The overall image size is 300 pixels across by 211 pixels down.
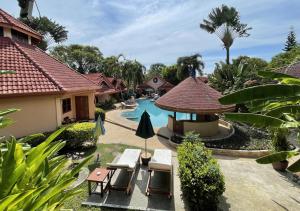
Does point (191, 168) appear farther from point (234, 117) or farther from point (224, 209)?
point (234, 117)

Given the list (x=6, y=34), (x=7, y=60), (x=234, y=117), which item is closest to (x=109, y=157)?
(x=7, y=60)

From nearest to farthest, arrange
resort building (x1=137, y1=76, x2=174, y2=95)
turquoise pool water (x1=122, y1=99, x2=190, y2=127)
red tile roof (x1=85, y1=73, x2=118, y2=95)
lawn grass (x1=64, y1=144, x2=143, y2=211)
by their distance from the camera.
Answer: lawn grass (x1=64, y1=144, x2=143, y2=211)
turquoise pool water (x1=122, y1=99, x2=190, y2=127)
red tile roof (x1=85, y1=73, x2=118, y2=95)
resort building (x1=137, y1=76, x2=174, y2=95)

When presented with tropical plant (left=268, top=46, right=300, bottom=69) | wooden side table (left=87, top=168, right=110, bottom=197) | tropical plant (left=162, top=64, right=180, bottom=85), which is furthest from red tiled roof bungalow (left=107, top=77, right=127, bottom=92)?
wooden side table (left=87, top=168, right=110, bottom=197)

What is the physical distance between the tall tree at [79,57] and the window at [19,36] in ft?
102

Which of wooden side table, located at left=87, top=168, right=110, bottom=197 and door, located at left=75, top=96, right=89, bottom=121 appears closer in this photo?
wooden side table, located at left=87, top=168, right=110, bottom=197

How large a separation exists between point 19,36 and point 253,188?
64.1 feet

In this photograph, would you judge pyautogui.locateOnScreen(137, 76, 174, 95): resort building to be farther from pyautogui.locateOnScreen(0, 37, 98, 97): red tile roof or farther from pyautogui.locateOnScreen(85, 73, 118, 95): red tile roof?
pyautogui.locateOnScreen(0, 37, 98, 97): red tile roof

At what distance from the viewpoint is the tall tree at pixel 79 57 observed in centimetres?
4922

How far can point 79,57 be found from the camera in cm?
5000

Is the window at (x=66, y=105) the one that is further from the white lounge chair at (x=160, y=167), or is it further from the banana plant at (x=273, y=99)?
the banana plant at (x=273, y=99)

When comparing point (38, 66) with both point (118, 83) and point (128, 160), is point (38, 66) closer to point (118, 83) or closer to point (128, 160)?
point (128, 160)

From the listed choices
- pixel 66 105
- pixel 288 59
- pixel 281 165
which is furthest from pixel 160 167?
pixel 288 59

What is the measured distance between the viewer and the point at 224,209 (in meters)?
7.43

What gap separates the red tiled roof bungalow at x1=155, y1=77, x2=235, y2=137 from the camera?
15.9 m
